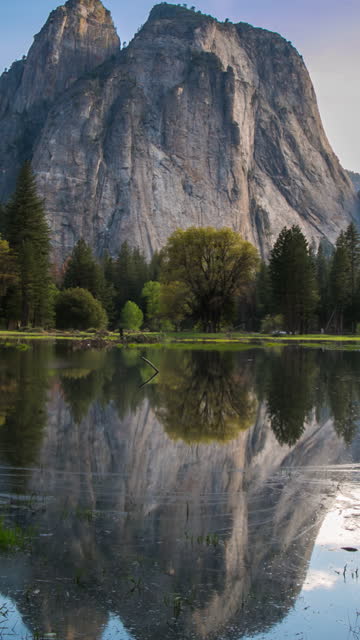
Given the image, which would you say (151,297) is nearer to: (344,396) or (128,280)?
(128,280)

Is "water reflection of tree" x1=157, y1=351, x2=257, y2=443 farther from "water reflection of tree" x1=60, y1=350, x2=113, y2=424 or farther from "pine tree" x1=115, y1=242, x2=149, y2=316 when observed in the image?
"pine tree" x1=115, y1=242, x2=149, y2=316

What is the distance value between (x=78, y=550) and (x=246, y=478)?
3564 millimetres

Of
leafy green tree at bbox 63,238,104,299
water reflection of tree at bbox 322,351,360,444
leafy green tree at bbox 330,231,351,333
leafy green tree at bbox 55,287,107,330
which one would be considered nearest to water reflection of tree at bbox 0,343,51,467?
water reflection of tree at bbox 322,351,360,444

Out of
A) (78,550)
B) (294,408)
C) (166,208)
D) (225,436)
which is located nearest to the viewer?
(78,550)

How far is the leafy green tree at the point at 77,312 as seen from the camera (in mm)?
82312

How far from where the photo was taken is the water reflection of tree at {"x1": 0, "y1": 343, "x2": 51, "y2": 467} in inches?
425

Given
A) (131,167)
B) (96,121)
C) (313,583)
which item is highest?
(96,121)

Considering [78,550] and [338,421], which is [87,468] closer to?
[78,550]

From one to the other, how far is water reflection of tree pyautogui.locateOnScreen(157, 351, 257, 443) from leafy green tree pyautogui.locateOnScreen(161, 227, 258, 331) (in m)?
41.4

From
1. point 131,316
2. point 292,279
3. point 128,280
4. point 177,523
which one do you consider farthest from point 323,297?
point 177,523

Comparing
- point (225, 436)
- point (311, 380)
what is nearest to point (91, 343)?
point (311, 380)

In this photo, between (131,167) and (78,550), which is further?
(131,167)

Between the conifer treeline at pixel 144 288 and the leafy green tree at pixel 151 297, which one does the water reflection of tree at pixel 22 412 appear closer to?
the conifer treeline at pixel 144 288

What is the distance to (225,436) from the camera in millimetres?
12594
